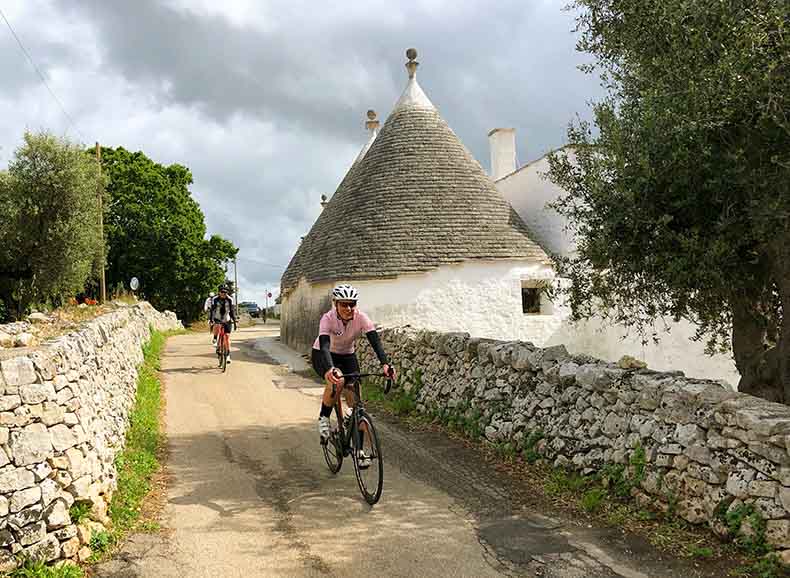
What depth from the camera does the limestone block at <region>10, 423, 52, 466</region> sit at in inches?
184

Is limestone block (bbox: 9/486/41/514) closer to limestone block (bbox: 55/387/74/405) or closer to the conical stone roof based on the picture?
limestone block (bbox: 55/387/74/405)

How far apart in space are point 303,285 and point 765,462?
16950mm

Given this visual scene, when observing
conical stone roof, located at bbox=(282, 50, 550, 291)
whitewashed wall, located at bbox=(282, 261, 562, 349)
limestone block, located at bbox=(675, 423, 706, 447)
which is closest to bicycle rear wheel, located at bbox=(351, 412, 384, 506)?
limestone block, located at bbox=(675, 423, 706, 447)

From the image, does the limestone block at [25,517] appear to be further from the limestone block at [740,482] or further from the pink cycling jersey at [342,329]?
the limestone block at [740,482]

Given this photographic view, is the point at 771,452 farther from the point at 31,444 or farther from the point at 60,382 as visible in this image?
the point at 60,382

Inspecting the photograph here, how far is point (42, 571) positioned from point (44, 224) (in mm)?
17940

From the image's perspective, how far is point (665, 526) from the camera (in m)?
5.24

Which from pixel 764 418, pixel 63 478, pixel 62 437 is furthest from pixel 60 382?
pixel 764 418

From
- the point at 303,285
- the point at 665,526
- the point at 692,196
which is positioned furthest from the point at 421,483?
the point at 303,285

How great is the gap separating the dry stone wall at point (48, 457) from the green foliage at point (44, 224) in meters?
15.1

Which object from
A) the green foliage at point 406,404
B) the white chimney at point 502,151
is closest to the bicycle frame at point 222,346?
the green foliage at point 406,404

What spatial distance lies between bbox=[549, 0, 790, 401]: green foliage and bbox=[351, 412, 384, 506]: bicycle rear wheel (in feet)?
10.2

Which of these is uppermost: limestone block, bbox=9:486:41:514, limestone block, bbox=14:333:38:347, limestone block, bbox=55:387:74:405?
limestone block, bbox=14:333:38:347

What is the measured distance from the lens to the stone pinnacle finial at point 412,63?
21.5m
